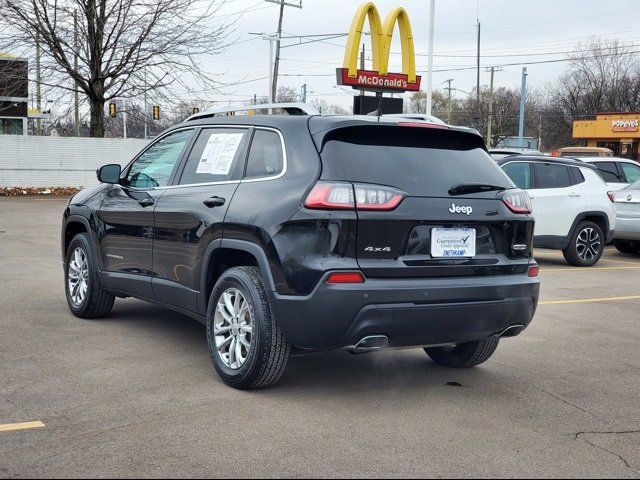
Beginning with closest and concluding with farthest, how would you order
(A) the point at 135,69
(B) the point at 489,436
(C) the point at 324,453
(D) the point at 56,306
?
(C) the point at 324,453 < (B) the point at 489,436 < (D) the point at 56,306 < (A) the point at 135,69

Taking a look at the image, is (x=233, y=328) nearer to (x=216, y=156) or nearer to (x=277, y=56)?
(x=216, y=156)

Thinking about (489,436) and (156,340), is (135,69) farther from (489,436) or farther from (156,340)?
(489,436)

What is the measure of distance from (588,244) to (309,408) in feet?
30.5

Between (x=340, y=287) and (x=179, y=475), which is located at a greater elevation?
(x=340, y=287)

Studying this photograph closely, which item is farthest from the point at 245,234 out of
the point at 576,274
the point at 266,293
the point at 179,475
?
the point at 576,274

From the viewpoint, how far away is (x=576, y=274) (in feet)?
39.7

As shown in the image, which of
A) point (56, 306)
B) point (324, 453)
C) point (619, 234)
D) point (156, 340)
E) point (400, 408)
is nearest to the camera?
point (324, 453)

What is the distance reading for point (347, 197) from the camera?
15.9ft

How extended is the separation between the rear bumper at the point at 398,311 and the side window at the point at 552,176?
325 inches

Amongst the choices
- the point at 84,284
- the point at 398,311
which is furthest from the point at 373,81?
the point at 398,311

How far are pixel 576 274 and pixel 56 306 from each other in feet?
24.4

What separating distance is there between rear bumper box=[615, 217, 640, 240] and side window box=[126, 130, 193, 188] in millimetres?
9765

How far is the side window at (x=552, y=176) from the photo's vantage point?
13.1 m

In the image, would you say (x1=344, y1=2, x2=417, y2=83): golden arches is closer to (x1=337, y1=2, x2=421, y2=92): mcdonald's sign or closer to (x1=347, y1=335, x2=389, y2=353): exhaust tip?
(x1=337, y1=2, x2=421, y2=92): mcdonald's sign
